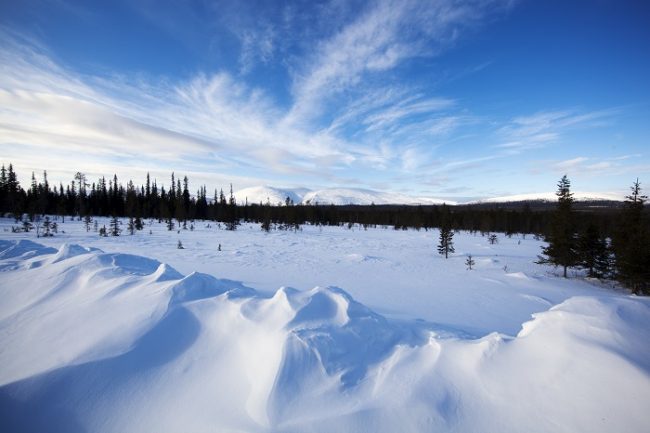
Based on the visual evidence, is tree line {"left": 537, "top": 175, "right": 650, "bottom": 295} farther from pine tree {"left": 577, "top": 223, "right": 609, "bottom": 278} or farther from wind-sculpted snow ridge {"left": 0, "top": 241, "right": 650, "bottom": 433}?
wind-sculpted snow ridge {"left": 0, "top": 241, "right": 650, "bottom": 433}

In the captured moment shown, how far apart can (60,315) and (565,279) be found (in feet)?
78.7

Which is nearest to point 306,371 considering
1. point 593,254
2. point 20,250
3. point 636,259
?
point 20,250

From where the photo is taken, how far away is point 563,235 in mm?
19938

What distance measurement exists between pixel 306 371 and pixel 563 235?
24.4 meters

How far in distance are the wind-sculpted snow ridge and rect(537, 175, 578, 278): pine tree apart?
797 inches

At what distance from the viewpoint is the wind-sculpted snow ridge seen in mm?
2668

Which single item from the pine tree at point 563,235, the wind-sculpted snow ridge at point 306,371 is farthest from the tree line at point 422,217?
the wind-sculpted snow ridge at point 306,371

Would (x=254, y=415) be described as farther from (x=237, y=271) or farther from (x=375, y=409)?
(x=237, y=271)

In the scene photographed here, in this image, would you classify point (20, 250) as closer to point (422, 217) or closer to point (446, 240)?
point (446, 240)

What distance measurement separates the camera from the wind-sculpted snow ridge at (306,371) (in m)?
2.67

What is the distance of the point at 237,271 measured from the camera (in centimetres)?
1422

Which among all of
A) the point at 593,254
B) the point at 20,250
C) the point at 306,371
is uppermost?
the point at 20,250

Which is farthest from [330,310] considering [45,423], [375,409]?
[45,423]

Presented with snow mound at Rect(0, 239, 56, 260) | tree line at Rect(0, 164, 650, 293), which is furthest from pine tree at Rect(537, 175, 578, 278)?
snow mound at Rect(0, 239, 56, 260)
